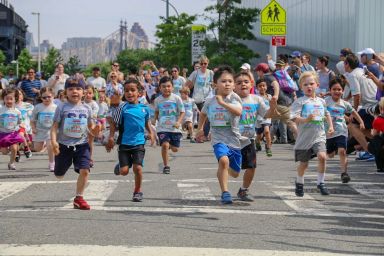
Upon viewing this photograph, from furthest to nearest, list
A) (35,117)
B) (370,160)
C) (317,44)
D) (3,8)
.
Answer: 1. (3,8)
2. (317,44)
3. (370,160)
4. (35,117)

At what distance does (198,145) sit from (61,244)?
14.8 metres

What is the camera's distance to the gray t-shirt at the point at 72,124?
34.8 feet

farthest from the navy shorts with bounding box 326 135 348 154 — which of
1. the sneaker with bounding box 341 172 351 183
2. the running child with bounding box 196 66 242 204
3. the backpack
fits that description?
the backpack

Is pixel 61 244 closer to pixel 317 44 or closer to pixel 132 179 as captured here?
pixel 132 179

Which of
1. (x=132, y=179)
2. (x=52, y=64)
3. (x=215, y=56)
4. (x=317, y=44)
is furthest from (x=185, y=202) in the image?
(x=52, y=64)

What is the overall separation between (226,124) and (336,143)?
2.96m

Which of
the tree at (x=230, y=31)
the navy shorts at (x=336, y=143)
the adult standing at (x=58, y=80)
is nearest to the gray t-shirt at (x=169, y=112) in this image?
the navy shorts at (x=336, y=143)

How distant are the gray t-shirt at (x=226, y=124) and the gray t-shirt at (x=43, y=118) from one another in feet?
18.4

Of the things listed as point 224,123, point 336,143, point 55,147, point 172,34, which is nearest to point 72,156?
point 55,147

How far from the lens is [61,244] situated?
7508 millimetres

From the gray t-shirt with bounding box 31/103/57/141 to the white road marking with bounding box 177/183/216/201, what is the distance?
12.5ft

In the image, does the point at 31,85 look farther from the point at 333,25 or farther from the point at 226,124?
the point at 226,124

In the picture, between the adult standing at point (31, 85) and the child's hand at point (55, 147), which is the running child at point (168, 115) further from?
A: the adult standing at point (31, 85)

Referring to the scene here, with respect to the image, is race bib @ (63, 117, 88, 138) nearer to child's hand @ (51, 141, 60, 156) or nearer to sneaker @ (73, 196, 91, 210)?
child's hand @ (51, 141, 60, 156)
